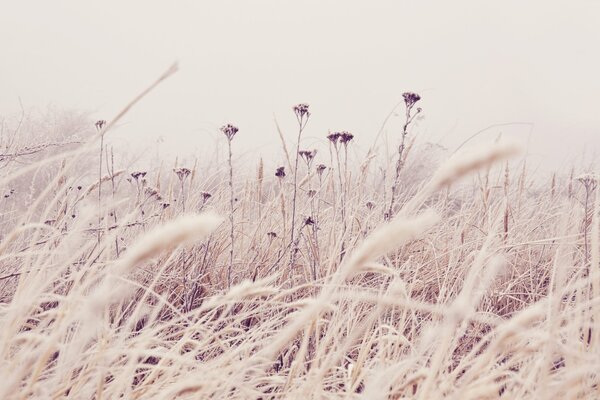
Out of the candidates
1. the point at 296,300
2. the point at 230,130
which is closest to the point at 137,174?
the point at 230,130

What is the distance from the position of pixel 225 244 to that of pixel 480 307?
1112mm

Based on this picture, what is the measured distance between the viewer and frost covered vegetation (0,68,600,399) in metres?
0.70

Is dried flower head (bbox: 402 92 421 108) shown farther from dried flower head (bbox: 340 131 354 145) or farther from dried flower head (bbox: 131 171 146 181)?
dried flower head (bbox: 131 171 146 181)

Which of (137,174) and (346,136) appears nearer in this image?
(346,136)

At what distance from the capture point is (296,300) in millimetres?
1753

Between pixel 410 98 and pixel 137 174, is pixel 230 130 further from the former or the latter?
pixel 410 98

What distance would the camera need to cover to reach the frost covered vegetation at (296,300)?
2.28 ft

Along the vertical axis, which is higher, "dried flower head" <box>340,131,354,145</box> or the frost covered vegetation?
"dried flower head" <box>340,131,354,145</box>

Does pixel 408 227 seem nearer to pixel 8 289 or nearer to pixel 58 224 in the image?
pixel 58 224

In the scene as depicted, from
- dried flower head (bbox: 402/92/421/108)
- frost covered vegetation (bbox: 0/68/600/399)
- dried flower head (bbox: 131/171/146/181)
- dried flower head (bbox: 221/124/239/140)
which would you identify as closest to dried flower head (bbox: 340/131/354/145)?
frost covered vegetation (bbox: 0/68/600/399)

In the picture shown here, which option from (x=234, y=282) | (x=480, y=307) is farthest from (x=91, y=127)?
(x=480, y=307)

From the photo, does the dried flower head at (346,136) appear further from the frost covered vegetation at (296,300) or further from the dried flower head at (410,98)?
the dried flower head at (410,98)

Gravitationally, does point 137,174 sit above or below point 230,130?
below

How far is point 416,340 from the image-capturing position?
Answer: 157 cm
